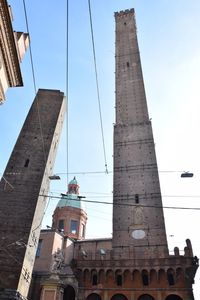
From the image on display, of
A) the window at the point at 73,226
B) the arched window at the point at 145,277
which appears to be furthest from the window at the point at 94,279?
the window at the point at 73,226

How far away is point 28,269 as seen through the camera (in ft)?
47.9

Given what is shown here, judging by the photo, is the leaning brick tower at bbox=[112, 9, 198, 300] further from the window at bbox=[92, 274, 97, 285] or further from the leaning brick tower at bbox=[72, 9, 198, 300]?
the window at bbox=[92, 274, 97, 285]

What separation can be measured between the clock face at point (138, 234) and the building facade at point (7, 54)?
1211 cm

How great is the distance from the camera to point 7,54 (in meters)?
8.33

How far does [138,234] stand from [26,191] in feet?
24.3

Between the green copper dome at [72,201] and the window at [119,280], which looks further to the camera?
the green copper dome at [72,201]

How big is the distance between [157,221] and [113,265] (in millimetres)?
3952

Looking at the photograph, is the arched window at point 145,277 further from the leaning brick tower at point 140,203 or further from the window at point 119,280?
the window at point 119,280

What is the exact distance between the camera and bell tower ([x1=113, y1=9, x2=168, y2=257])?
17344mm

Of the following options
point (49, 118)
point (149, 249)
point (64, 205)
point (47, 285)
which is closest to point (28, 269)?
point (47, 285)

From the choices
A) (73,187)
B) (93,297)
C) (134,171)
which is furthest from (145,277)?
(73,187)

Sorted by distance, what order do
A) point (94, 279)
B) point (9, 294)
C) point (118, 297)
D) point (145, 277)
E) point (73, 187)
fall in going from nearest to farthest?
1. point (9, 294)
2. point (118, 297)
3. point (145, 277)
4. point (94, 279)
5. point (73, 187)

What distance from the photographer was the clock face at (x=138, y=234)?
1734 cm

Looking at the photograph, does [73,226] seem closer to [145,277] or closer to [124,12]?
[145,277]
